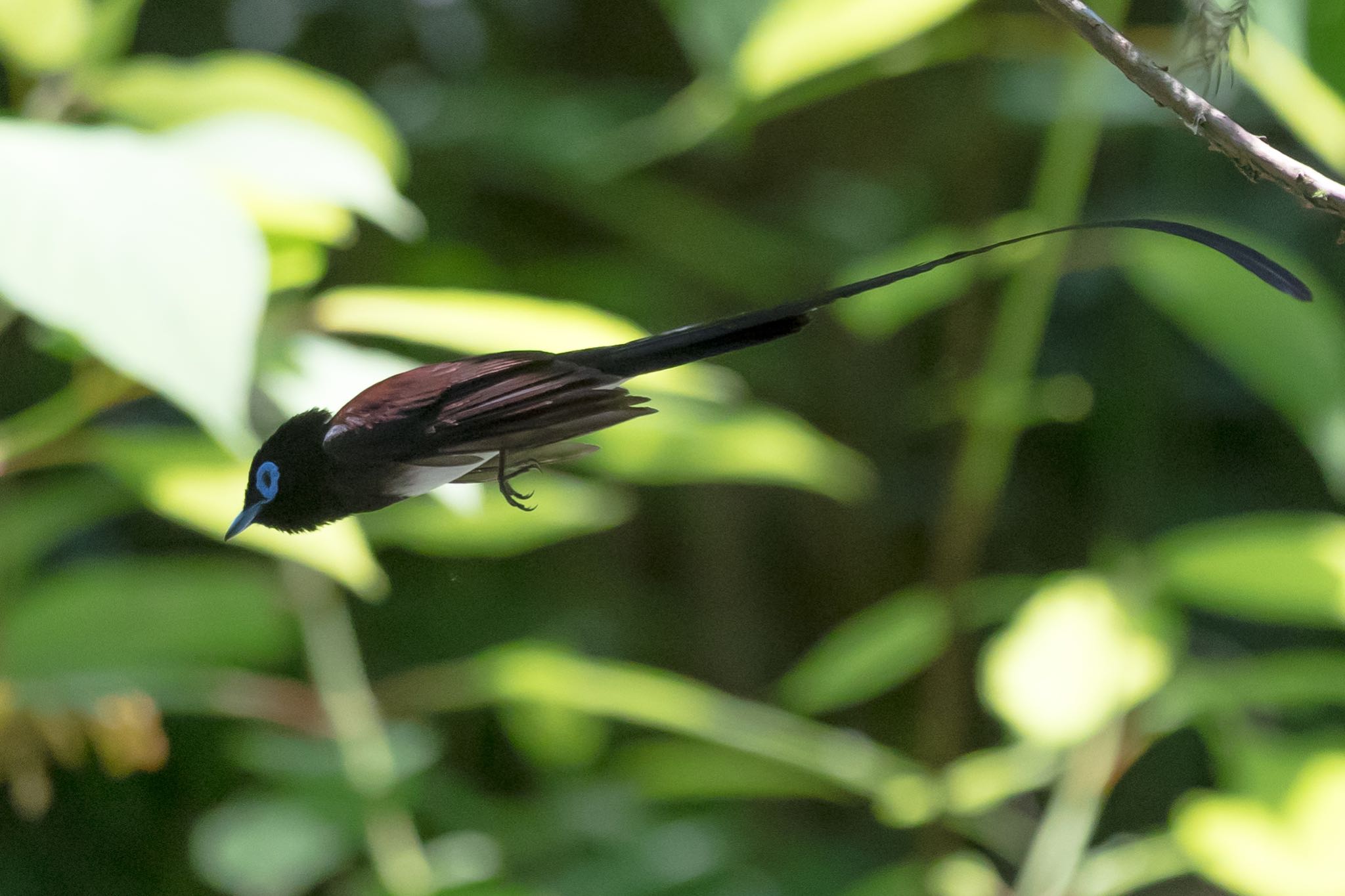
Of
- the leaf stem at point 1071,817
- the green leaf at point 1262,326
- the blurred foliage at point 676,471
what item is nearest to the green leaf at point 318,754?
the blurred foliage at point 676,471

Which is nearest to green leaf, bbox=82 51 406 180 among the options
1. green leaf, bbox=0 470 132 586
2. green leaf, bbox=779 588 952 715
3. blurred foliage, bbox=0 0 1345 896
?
blurred foliage, bbox=0 0 1345 896

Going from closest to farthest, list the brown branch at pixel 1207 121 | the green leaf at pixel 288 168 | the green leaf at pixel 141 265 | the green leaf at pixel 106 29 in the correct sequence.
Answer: the brown branch at pixel 1207 121 → the green leaf at pixel 141 265 → the green leaf at pixel 288 168 → the green leaf at pixel 106 29

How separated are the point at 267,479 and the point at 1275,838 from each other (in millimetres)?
446

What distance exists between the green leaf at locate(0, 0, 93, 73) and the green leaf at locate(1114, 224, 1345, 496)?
0.46 metres

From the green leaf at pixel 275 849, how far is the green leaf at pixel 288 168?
35cm

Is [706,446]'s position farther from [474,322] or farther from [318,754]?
[318,754]

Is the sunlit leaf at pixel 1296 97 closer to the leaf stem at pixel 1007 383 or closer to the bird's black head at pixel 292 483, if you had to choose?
the leaf stem at pixel 1007 383

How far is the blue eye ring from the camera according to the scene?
6.8 inches

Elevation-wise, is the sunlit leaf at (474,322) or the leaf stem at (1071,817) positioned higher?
the sunlit leaf at (474,322)

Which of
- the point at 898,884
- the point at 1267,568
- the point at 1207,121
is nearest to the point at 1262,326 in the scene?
the point at 1267,568

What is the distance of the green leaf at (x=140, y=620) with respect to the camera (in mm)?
557

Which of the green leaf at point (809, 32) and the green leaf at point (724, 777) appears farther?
the green leaf at point (724, 777)

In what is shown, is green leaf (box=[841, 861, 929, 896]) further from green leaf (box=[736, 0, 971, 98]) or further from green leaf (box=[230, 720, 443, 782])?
green leaf (box=[736, 0, 971, 98])

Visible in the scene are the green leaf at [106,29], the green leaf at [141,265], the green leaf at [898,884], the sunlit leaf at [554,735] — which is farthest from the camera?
the sunlit leaf at [554,735]
